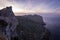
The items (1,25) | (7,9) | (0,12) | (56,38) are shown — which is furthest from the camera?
(56,38)

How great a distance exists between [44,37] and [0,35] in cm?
4371

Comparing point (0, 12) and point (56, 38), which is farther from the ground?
point (0, 12)

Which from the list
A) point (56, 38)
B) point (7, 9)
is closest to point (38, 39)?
point (56, 38)

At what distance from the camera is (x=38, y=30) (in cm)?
6788

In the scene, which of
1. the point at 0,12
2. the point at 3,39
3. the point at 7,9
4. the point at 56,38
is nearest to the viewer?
the point at 3,39

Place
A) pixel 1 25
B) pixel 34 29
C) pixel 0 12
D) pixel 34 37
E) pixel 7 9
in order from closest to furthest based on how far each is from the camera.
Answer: pixel 1 25, pixel 0 12, pixel 7 9, pixel 34 37, pixel 34 29

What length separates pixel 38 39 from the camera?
202 ft

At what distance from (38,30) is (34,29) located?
1.85 m

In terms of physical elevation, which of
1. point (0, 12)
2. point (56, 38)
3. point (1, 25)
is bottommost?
point (56, 38)

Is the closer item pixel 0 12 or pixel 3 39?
pixel 3 39

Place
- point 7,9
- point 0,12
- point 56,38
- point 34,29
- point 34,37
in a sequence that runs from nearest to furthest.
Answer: point 0,12 < point 7,9 < point 34,37 < point 34,29 < point 56,38

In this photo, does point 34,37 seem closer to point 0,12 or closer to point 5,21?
point 0,12

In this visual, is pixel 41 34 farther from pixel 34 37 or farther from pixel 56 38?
pixel 56 38

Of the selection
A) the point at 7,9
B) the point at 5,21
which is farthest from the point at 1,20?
the point at 7,9
